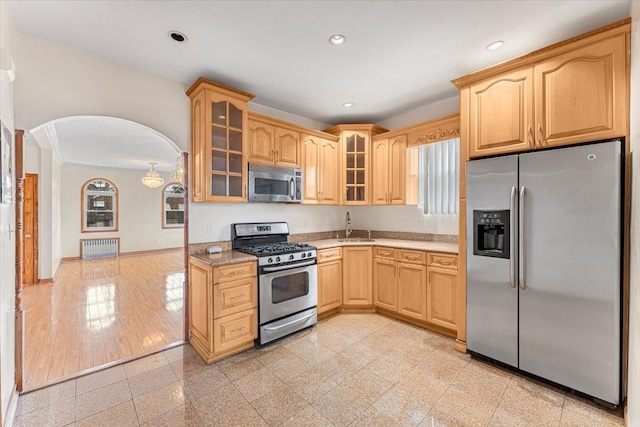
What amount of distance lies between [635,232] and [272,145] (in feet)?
10.1

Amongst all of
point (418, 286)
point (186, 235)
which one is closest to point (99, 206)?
point (186, 235)

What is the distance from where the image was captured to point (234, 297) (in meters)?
2.55

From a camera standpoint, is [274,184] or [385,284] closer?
[274,184]

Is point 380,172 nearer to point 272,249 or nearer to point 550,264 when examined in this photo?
point 272,249

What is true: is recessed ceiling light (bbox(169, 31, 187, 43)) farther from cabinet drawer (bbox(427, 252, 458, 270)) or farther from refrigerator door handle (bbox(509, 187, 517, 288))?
cabinet drawer (bbox(427, 252, 458, 270))

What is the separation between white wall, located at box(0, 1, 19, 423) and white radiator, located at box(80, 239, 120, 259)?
7025 millimetres

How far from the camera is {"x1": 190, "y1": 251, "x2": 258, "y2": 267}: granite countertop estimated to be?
8.12 ft

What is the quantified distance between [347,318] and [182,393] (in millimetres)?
1958

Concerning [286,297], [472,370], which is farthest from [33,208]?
[472,370]

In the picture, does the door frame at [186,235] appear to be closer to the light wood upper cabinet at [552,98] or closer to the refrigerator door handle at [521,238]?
the light wood upper cabinet at [552,98]

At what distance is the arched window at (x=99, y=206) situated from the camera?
25.0 feet

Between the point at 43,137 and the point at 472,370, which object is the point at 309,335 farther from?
the point at 43,137

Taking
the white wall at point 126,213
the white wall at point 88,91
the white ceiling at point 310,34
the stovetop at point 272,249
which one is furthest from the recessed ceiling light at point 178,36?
the white wall at point 126,213

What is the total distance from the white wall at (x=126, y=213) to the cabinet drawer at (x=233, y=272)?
7568mm
